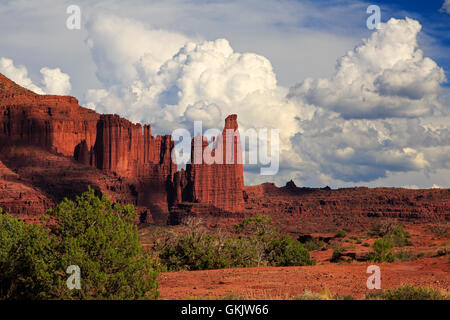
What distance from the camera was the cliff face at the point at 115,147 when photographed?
151000mm

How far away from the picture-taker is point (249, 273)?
30719 mm

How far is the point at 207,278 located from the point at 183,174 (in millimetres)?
129460

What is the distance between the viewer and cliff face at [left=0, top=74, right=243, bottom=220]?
151 meters

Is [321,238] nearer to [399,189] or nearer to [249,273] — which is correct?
[249,273]

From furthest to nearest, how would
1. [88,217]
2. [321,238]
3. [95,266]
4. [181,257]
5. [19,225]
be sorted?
[321,238], [181,257], [19,225], [88,217], [95,266]

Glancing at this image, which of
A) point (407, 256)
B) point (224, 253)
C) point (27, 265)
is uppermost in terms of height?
point (27, 265)

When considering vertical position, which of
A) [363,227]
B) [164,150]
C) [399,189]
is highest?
[164,150]

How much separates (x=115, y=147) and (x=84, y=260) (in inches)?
5763

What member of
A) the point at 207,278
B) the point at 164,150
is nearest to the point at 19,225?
the point at 207,278

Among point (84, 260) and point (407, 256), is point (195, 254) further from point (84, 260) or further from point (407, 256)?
point (84, 260)

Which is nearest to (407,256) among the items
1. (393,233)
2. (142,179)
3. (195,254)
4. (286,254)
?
(286,254)

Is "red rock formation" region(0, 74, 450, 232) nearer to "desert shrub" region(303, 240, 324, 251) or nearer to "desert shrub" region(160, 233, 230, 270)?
"desert shrub" region(303, 240, 324, 251)

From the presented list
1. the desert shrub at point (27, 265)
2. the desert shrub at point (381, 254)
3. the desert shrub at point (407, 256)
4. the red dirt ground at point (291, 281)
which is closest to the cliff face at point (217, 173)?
the desert shrub at point (407, 256)

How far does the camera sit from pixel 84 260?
766 inches
